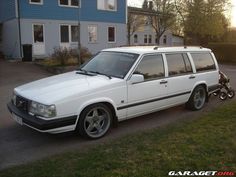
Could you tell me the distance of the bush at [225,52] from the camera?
72.0 feet

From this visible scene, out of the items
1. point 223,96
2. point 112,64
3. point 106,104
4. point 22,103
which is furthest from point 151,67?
point 223,96

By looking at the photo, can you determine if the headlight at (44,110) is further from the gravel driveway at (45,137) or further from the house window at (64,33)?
the house window at (64,33)

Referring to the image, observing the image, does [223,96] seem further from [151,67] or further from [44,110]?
[44,110]

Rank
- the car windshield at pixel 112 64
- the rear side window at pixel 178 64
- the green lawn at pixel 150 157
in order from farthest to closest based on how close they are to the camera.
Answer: the rear side window at pixel 178 64 < the car windshield at pixel 112 64 < the green lawn at pixel 150 157

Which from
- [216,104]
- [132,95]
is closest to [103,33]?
[216,104]

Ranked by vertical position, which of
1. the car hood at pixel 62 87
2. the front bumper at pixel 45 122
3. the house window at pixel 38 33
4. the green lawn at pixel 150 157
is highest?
the house window at pixel 38 33

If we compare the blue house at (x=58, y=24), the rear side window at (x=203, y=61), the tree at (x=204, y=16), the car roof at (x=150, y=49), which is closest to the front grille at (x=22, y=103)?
the car roof at (x=150, y=49)

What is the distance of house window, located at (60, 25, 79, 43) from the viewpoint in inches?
832

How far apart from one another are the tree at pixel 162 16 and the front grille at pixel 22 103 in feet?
102

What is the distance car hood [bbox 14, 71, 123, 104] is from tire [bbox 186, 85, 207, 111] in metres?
2.55

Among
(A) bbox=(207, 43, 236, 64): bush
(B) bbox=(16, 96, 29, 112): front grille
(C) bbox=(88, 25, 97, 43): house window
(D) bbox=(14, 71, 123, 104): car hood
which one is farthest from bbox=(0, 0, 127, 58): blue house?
(B) bbox=(16, 96, 29, 112): front grille

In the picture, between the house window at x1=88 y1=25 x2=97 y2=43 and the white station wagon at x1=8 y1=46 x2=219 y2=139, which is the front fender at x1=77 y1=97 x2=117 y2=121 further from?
the house window at x1=88 y1=25 x2=97 y2=43

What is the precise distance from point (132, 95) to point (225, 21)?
3180cm

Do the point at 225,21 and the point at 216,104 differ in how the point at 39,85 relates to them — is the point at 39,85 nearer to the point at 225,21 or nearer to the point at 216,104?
the point at 216,104
